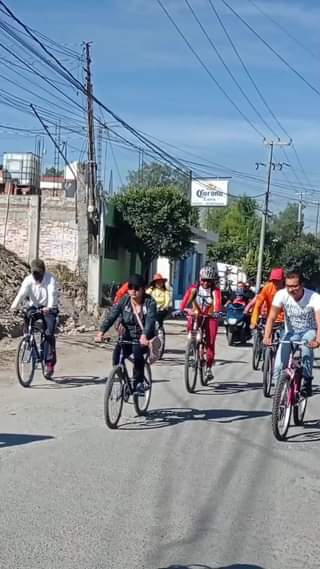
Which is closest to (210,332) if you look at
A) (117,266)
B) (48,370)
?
(48,370)

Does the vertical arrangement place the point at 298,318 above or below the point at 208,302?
above

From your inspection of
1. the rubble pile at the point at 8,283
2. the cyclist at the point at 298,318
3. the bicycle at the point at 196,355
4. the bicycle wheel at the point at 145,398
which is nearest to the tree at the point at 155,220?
the rubble pile at the point at 8,283

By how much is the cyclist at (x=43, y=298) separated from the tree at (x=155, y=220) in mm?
19042

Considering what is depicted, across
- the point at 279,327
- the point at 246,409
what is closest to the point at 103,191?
the point at 279,327

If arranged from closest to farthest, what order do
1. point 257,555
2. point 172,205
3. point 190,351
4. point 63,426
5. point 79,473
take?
point 257,555, point 79,473, point 63,426, point 190,351, point 172,205

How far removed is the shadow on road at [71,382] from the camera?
1192 centimetres

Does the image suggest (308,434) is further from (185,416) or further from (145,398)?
(145,398)

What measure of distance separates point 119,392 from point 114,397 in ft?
0.62

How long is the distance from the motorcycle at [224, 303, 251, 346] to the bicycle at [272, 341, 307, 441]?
37.6 ft

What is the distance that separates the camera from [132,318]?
928 centimetres

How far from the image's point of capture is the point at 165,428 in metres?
9.07

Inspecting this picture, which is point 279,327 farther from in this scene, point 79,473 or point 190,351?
point 79,473

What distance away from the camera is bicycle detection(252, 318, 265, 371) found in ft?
45.1

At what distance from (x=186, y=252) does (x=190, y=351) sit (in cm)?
2140
